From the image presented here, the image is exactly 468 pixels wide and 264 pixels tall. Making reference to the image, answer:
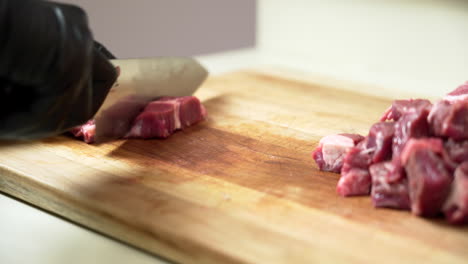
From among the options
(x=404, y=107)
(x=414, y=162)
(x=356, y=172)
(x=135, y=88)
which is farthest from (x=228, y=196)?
(x=135, y=88)

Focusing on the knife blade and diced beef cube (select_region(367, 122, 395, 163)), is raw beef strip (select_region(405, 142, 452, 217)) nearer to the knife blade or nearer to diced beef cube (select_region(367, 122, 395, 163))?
diced beef cube (select_region(367, 122, 395, 163))

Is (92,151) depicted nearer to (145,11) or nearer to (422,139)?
(422,139)

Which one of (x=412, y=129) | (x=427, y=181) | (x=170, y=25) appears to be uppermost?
(x=412, y=129)

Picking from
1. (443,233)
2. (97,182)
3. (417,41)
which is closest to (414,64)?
(417,41)

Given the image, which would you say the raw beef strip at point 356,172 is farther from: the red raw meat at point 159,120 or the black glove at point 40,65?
the black glove at point 40,65

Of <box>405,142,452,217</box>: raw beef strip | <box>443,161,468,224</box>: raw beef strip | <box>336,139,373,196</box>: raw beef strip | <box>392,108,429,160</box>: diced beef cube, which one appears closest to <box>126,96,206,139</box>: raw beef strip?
<box>336,139,373,196</box>: raw beef strip

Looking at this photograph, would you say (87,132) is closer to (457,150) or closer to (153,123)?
(153,123)

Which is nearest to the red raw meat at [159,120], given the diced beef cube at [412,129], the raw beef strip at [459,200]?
the diced beef cube at [412,129]
